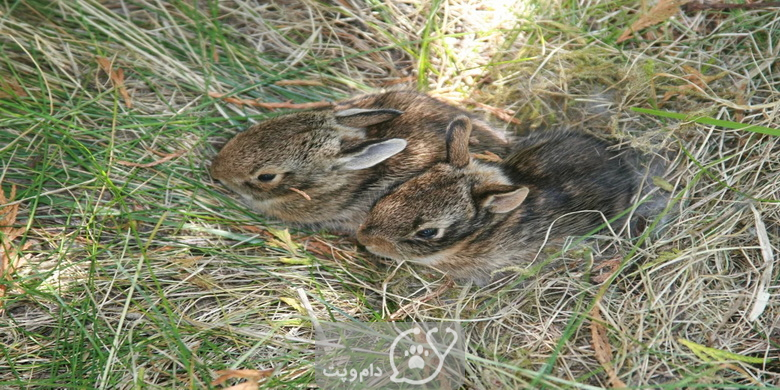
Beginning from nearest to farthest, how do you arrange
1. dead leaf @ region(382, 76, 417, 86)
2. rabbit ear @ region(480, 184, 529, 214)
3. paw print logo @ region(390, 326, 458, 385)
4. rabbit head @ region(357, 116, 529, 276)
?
paw print logo @ region(390, 326, 458, 385), rabbit ear @ region(480, 184, 529, 214), rabbit head @ region(357, 116, 529, 276), dead leaf @ region(382, 76, 417, 86)

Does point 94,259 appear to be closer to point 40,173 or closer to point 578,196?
point 40,173

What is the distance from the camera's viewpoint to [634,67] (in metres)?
4.72

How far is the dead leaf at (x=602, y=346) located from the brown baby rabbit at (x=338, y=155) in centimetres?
165

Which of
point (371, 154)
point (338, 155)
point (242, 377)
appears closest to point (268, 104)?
point (338, 155)

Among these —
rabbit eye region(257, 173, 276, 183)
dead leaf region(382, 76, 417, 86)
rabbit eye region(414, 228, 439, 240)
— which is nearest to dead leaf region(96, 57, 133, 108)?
rabbit eye region(257, 173, 276, 183)

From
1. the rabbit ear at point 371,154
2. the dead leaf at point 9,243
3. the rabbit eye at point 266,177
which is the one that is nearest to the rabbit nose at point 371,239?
the rabbit ear at point 371,154

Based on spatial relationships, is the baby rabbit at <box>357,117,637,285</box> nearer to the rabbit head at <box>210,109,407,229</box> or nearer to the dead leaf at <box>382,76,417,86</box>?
the rabbit head at <box>210,109,407,229</box>

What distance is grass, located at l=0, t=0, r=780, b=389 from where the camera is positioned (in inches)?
150

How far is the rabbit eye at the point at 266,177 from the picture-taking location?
4580mm

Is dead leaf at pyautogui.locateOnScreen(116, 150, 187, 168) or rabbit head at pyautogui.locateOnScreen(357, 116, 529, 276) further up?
dead leaf at pyautogui.locateOnScreen(116, 150, 187, 168)

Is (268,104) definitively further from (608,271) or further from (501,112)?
(608,271)

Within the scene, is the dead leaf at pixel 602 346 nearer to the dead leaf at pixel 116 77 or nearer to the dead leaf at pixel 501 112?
the dead leaf at pixel 501 112

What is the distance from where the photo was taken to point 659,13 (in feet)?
15.5

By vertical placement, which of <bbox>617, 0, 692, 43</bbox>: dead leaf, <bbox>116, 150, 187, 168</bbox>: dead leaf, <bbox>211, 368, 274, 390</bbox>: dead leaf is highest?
<bbox>617, 0, 692, 43</bbox>: dead leaf
